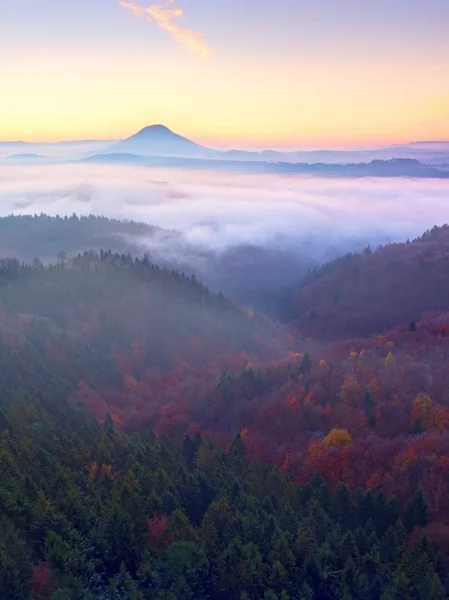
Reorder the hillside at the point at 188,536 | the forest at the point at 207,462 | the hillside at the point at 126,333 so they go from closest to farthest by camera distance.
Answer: the hillside at the point at 188,536
the forest at the point at 207,462
the hillside at the point at 126,333

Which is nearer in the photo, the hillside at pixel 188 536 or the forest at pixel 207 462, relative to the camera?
the hillside at pixel 188 536

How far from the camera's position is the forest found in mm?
37125

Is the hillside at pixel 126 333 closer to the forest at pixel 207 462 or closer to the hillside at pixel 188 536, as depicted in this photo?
the forest at pixel 207 462

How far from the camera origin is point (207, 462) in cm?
6012

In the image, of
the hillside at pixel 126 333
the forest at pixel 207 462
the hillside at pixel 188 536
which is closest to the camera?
the hillside at pixel 188 536

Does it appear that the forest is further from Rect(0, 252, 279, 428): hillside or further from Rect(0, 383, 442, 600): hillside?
Rect(0, 252, 279, 428): hillside

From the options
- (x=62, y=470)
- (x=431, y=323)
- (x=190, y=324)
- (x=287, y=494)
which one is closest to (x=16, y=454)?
(x=62, y=470)

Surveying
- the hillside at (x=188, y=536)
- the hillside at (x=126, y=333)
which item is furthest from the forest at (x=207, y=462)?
the hillside at (x=126, y=333)

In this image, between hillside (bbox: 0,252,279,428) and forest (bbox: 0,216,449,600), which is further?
hillside (bbox: 0,252,279,428)

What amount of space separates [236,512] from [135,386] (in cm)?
7699

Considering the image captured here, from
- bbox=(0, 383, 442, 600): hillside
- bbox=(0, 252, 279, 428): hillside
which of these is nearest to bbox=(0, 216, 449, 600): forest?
bbox=(0, 383, 442, 600): hillside

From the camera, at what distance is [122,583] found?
35375 mm

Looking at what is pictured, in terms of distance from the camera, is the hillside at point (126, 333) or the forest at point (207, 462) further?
the hillside at point (126, 333)

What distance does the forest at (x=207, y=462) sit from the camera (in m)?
37.1
